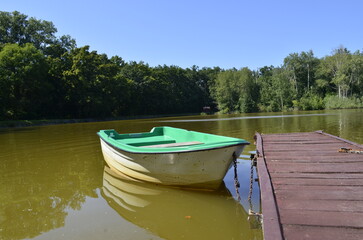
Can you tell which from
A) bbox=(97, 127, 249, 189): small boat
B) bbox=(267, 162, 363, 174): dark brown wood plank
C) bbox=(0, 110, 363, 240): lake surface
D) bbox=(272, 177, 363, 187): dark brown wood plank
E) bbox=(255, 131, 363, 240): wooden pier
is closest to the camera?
bbox=(255, 131, 363, 240): wooden pier

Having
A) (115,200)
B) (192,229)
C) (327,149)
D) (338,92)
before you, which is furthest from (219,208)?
(338,92)

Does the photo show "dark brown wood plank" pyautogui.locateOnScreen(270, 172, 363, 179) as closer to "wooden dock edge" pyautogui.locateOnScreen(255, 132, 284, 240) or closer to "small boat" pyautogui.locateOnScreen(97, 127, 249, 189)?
"wooden dock edge" pyautogui.locateOnScreen(255, 132, 284, 240)

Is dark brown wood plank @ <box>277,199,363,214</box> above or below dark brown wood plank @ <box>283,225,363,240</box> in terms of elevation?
above

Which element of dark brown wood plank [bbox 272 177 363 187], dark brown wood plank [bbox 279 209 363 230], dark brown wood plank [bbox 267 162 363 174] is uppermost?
dark brown wood plank [bbox 267 162 363 174]

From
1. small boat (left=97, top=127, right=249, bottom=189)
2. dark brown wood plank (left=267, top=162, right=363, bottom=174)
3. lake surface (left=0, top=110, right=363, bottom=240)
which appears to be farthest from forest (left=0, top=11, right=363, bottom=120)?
dark brown wood plank (left=267, top=162, right=363, bottom=174)

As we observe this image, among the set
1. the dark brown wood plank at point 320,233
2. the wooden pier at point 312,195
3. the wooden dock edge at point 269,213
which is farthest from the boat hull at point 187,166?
the dark brown wood plank at point 320,233

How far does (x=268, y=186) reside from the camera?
3244 mm

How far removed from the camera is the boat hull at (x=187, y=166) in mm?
4562

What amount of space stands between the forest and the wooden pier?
1465 inches

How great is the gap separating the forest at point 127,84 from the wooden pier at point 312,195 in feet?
122

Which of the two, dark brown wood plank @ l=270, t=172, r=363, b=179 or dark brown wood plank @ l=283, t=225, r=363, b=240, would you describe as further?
dark brown wood plank @ l=270, t=172, r=363, b=179

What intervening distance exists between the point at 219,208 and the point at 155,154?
143 centimetres

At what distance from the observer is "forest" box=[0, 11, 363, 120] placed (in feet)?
123

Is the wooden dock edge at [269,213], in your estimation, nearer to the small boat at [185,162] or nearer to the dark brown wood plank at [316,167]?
the dark brown wood plank at [316,167]
